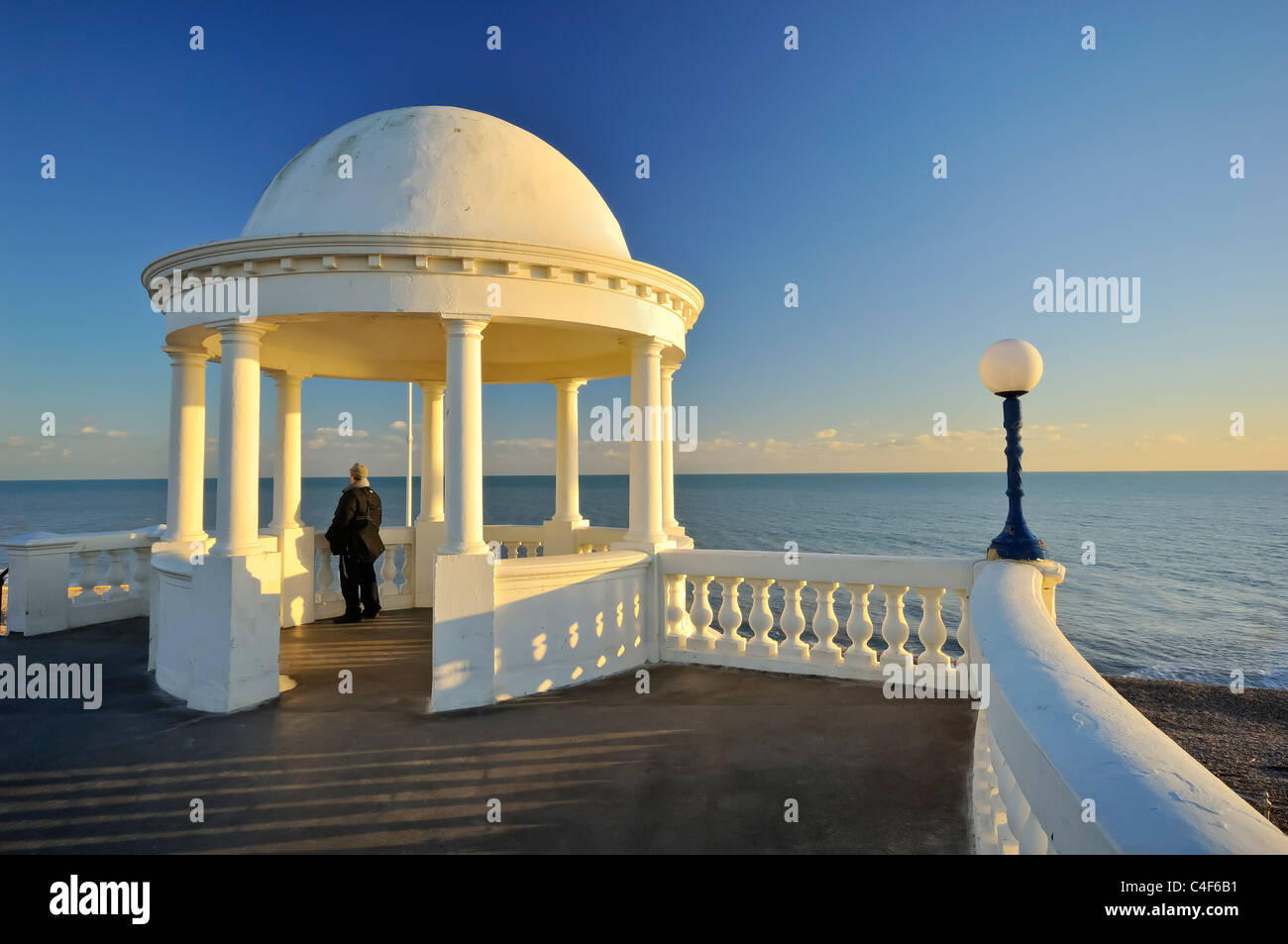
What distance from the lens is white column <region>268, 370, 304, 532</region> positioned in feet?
34.4

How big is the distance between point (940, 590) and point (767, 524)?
204ft

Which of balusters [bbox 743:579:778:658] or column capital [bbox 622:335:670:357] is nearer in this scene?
balusters [bbox 743:579:778:658]

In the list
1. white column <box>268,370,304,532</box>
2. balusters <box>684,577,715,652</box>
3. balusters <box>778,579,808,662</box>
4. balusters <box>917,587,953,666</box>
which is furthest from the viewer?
white column <box>268,370,304,532</box>

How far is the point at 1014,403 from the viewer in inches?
237

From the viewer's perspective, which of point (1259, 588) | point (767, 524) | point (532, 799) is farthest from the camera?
point (767, 524)

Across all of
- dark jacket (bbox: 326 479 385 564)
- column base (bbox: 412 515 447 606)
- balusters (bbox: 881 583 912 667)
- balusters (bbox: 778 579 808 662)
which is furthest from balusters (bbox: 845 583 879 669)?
column base (bbox: 412 515 447 606)

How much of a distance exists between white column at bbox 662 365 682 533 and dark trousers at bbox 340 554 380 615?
4.49 meters

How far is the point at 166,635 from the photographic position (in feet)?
24.2

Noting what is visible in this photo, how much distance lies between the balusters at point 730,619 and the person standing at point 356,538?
5.09m

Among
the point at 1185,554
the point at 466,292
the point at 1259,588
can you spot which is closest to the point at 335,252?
the point at 466,292

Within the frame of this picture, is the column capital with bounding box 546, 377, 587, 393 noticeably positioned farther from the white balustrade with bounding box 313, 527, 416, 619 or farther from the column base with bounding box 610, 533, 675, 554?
the column base with bounding box 610, 533, 675, 554

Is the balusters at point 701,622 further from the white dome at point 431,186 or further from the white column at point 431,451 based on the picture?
the white column at point 431,451

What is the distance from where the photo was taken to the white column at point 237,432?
22.4 ft
